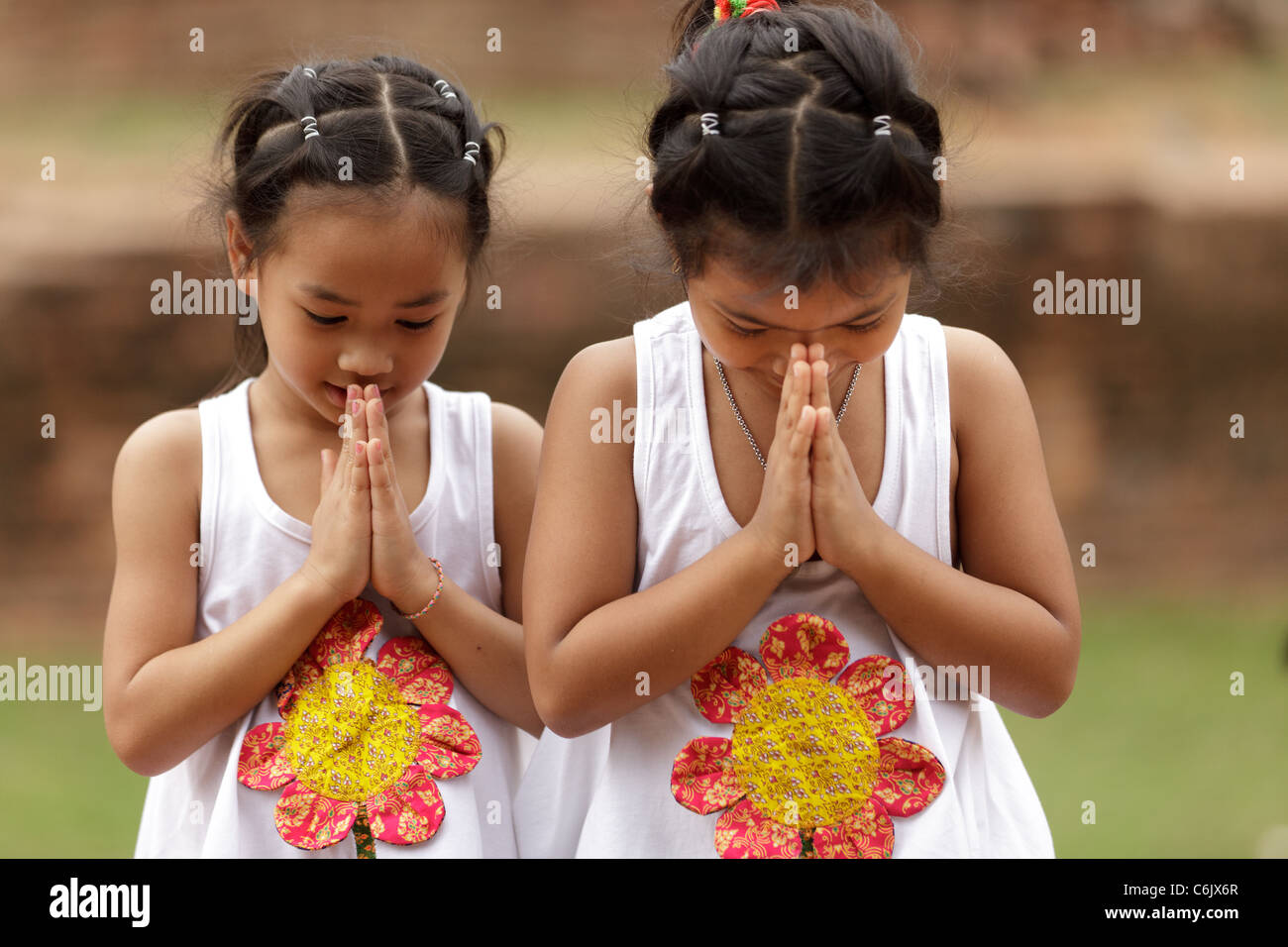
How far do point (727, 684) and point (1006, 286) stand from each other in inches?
139

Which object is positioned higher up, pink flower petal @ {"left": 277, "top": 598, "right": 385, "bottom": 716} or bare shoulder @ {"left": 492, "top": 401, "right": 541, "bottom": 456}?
bare shoulder @ {"left": 492, "top": 401, "right": 541, "bottom": 456}

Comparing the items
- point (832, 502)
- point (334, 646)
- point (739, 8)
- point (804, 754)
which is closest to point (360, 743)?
point (334, 646)

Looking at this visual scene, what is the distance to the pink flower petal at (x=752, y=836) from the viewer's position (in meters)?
1.43

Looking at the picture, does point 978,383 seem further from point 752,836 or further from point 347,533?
point 347,533

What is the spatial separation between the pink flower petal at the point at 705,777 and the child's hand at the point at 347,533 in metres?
0.43

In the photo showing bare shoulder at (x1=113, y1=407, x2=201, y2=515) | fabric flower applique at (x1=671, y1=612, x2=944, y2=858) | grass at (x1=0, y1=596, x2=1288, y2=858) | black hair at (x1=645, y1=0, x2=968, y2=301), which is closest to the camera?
black hair at (x1=645, y1=0, x2=968, y2=301)

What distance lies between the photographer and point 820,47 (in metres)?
1.42

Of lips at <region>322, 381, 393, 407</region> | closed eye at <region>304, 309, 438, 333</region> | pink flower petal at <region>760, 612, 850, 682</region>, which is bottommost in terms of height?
pink flower petal at <region>760, 612, 850, 682</region>

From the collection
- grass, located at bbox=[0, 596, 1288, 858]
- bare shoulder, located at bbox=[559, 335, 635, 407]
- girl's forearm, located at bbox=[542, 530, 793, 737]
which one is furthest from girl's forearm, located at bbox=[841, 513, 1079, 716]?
grass, located at bbox=[0, 596, 1288, 858]

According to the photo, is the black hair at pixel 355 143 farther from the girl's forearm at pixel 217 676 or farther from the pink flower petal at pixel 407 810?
the pink flower petal at pixel 407 810

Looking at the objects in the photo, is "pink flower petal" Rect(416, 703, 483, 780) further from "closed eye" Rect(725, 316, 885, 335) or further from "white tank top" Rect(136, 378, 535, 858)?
"closed eye" Rect(725, 316, 885, 335)

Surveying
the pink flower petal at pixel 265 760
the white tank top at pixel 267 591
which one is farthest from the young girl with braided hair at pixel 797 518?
the pink flower petal at pixel 265 760

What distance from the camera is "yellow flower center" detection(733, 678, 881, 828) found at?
146 centimetres

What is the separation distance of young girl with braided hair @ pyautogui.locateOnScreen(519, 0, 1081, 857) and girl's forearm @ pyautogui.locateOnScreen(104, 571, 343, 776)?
0.89ft
